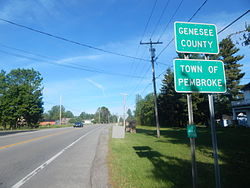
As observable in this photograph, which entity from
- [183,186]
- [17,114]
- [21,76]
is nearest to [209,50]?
[183,186]

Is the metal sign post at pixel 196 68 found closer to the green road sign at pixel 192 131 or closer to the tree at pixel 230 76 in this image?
the green road sign at pixel 192 131

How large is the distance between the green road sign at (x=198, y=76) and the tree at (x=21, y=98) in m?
46.8

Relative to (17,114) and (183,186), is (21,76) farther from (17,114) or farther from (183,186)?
(183,186)

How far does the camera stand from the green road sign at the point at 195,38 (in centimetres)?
376

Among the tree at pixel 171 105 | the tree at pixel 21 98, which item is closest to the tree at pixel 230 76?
the tree at pixel 171 105

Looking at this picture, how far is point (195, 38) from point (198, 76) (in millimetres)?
856

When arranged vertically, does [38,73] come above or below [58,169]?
above

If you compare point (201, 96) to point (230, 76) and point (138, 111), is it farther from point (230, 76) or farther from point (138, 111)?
point (138, 111)

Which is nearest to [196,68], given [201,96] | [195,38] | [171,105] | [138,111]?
[195,38]

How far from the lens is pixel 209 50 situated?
378cm

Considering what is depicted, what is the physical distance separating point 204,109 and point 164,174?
31.6 meters

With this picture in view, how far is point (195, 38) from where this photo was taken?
380cm

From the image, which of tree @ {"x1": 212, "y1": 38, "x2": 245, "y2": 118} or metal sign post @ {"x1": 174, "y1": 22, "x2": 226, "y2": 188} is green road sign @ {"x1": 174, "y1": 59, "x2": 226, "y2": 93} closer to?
metal sign post @ {"x1": 174, "y1": 22, "x2": 226, "y2": 188}

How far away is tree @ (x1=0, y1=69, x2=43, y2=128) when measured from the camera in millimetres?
41812
